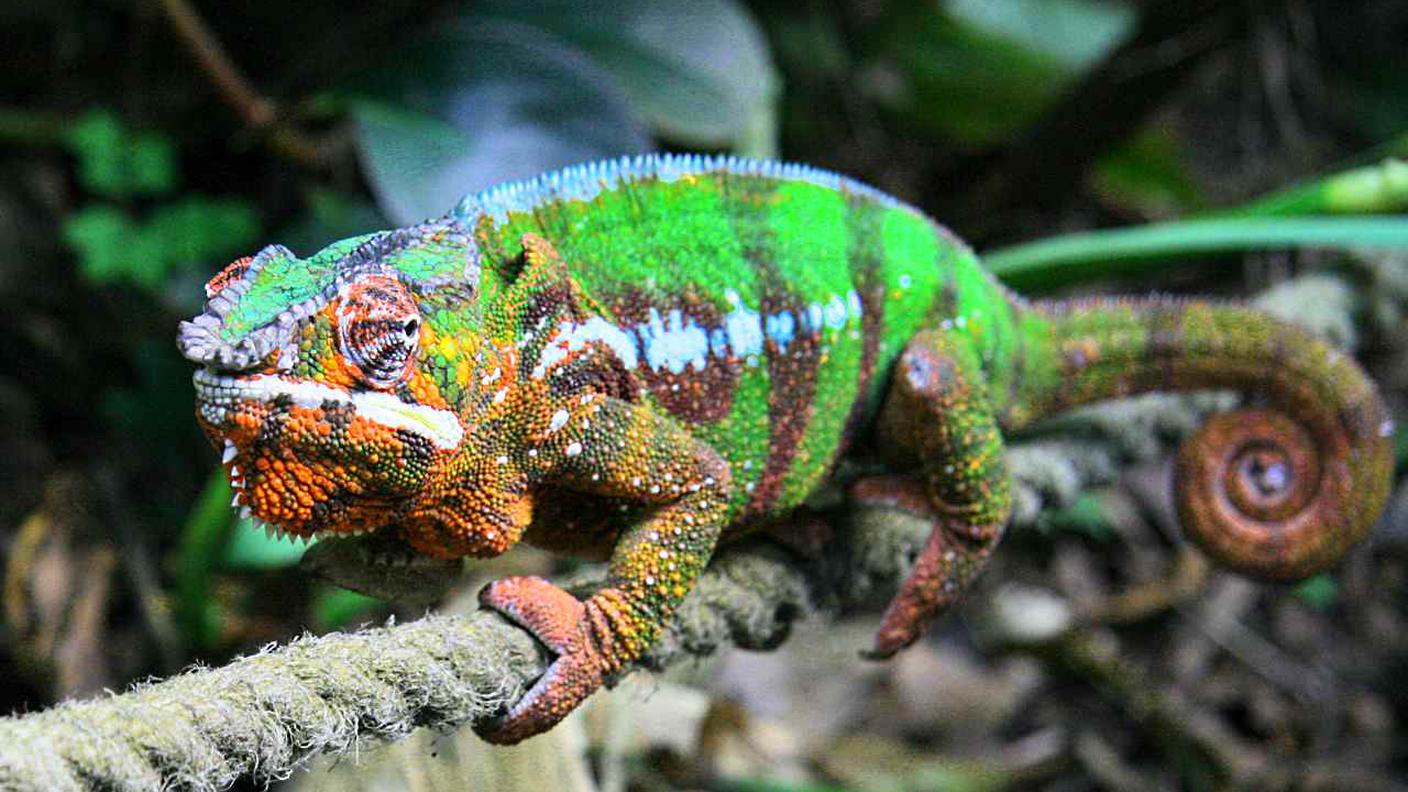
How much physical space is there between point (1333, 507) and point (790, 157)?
2083 mm

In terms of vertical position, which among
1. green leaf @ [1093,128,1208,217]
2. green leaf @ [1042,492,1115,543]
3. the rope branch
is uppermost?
green leaf @ [1093,128,1208,217]

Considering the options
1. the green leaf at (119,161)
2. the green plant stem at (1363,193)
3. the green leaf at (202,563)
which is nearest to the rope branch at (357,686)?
the green leaf at (202,563)

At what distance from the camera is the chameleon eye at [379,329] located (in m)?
1.23

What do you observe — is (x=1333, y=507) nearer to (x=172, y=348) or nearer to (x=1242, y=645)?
(x=1242, y=645)

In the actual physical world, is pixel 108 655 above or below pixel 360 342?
below

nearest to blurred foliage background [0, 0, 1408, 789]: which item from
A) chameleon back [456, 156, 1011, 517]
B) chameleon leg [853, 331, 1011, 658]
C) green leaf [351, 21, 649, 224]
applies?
green leaf [351, 21, 649, 224]

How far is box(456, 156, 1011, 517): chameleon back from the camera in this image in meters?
1.56

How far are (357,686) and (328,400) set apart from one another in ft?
0.90

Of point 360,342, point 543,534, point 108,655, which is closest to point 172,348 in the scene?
point 108,655

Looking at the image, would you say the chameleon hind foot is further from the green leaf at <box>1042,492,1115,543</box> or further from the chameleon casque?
the green leaf at <box>1042,492,1115,543</box>

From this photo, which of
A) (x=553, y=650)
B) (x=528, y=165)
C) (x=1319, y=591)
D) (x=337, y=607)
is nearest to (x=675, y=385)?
(x=553, y=650)

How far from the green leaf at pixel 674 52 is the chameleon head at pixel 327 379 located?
4.89ft

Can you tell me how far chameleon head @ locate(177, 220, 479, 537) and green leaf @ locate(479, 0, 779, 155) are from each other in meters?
1.49

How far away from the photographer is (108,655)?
9.70 ft
